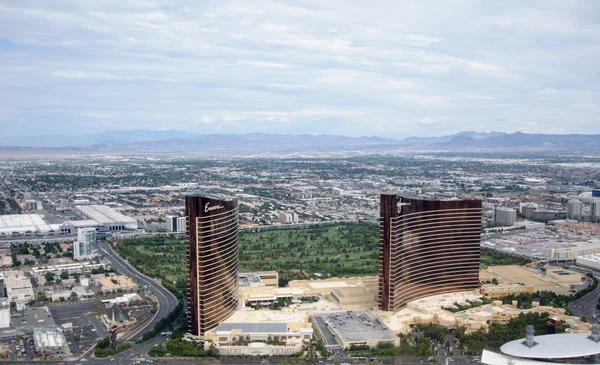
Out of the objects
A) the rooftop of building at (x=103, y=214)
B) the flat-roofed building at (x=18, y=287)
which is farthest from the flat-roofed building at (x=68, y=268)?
the rooftop of building at (x=103, y=214)

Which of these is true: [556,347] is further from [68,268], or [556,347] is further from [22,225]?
[22,225]

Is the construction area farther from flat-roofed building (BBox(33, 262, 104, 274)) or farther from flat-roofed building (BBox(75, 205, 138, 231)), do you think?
flat-roofed building (BBox(75, 205, 138, 231))

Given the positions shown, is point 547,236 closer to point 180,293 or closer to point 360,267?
point 360,267

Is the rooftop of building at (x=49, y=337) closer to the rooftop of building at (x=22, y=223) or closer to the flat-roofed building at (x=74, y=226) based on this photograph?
the flat-roofed building at (x=74, y=226)

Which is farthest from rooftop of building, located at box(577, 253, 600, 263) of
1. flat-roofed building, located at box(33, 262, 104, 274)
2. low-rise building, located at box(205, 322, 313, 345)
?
flat-roofed building, located at box(33, 262, 104, 274)

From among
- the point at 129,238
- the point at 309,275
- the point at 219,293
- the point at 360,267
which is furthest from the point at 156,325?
the point at 129,238

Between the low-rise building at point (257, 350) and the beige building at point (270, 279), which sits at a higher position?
the beige building at point (270, 279)
